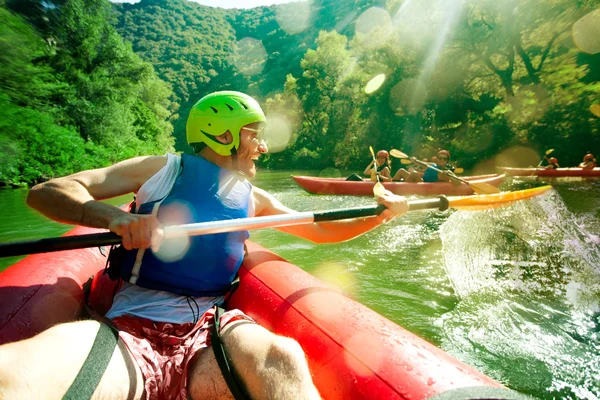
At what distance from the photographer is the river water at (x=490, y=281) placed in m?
2.38

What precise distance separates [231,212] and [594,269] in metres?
4.68

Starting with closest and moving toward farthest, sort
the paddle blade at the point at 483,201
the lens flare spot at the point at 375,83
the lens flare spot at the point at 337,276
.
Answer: the paddle blade at the point at 483,201
the lens flare spot at the point at 337,276
the lens flare spot at the point at 375,83

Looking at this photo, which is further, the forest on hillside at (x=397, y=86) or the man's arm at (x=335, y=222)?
the forest on hillside at (x=397, y=86)

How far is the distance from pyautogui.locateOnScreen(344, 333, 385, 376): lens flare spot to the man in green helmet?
0.26 m

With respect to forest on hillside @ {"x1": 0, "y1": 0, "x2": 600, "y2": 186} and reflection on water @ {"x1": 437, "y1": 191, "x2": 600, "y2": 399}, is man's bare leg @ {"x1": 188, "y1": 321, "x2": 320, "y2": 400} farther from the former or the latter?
forest on hillside @ {"x1": 0, "y1": 0, "x2": 600, "y2": 186}

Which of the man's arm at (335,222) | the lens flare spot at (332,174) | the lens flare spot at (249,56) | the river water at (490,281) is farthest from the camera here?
the lens flare spot at (249,56)

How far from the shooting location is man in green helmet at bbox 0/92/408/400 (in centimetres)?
106

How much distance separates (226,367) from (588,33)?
21.7 m

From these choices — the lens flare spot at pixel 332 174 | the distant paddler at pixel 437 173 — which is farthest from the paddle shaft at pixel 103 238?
the lens flare spot at pixel 332 174

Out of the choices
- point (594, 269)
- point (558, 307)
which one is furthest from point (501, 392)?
point (594, 269)

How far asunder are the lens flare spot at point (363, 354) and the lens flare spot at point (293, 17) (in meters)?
113

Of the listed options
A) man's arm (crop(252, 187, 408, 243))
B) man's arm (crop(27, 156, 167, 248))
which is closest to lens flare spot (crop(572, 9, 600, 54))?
man's arm (crop(252, 187, 408, 243))

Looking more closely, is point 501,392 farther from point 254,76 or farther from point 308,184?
point 254,76

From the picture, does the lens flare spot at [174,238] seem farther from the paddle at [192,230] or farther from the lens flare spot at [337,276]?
the lens flare spot at [337,276]
